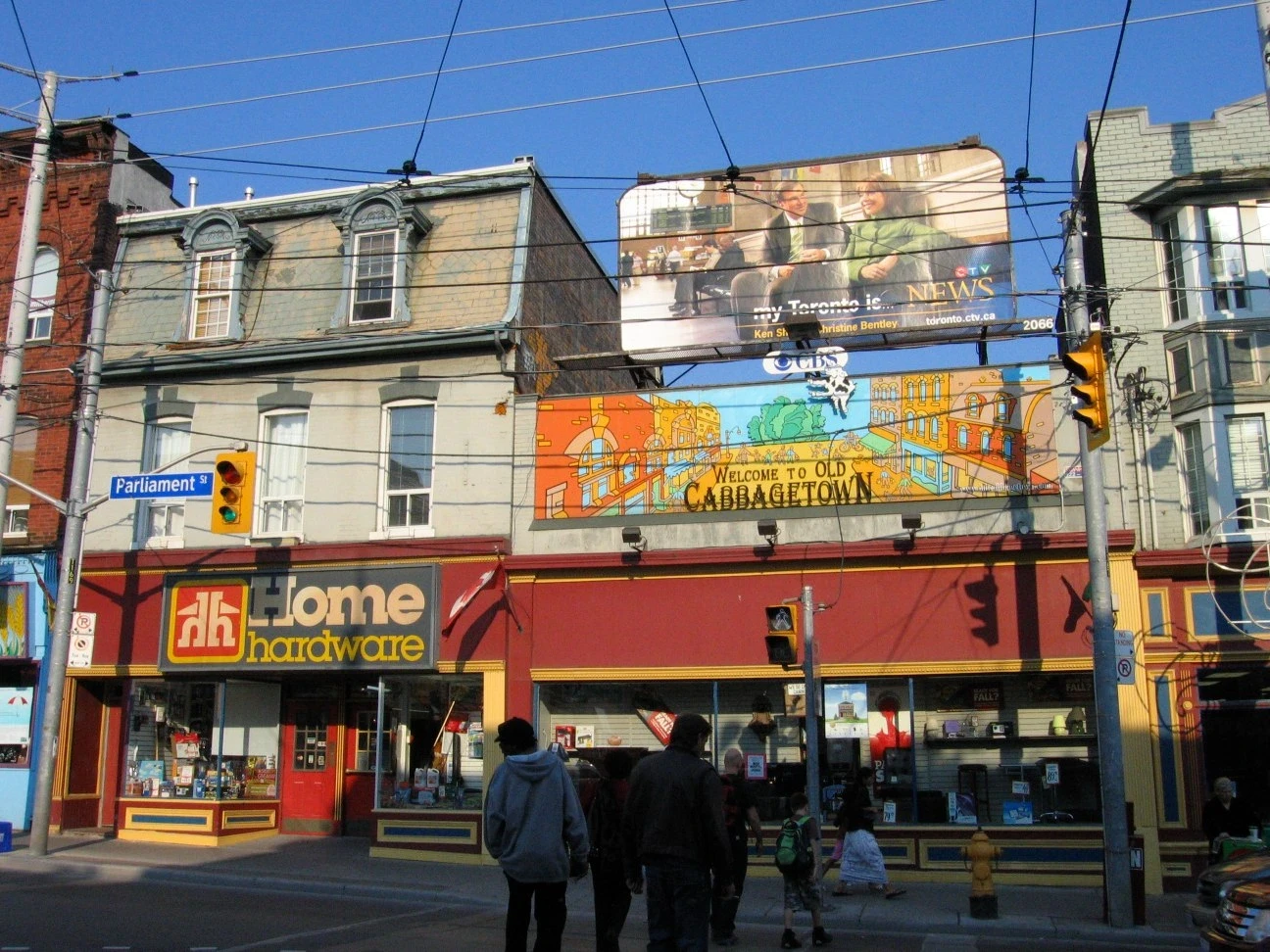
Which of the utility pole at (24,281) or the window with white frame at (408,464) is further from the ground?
the utility pole at (24,281)

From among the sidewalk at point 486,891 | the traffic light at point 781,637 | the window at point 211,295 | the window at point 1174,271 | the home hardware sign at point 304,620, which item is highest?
the window at point 211,295

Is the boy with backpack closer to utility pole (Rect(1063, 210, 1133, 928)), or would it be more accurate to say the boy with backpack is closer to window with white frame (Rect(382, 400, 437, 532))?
utility pole (Rect(1063, 210, 1133, 928))

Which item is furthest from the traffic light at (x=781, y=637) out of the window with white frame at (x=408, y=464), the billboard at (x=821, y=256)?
the window with white frame at (x=408, y=464)

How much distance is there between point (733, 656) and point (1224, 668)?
6782mm

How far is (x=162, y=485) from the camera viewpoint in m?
18.3

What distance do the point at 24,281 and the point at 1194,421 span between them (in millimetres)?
18175

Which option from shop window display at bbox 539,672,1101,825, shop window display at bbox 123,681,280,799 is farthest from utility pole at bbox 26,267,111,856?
shop window display at bbox 539,672,1101,825

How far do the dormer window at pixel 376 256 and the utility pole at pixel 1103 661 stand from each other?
11246mm

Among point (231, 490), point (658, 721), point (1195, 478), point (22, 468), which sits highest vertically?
point (22, 468)

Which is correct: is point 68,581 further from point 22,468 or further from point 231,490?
point 22,468

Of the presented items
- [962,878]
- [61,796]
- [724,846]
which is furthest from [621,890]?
[61,796]

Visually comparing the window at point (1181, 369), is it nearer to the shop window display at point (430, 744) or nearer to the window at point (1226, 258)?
the window at point (1226, 258)

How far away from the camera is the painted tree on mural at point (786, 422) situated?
18.6 meters

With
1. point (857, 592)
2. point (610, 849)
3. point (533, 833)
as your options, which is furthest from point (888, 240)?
point (533, 833)
